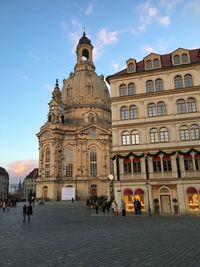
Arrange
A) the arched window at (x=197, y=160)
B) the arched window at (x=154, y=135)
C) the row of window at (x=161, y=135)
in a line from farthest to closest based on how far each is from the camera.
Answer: the arched window at (x=154, y=135) → the row of window at (x=161, y=135) → the arched window at (x=197, y=160)

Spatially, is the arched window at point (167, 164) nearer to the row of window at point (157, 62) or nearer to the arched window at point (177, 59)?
the row of window at point (157, 62)

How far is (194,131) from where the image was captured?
34094 mm

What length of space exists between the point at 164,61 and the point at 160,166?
1606cm

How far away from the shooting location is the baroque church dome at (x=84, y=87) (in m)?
103

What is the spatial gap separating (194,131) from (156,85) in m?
8.52

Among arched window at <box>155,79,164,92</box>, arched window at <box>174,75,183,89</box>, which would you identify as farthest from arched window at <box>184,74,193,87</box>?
arched window at <box>155,79,164,92</box>

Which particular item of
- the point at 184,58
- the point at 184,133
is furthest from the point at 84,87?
the point at 184,133

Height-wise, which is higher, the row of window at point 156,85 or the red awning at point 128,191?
the row of window at point 156,85

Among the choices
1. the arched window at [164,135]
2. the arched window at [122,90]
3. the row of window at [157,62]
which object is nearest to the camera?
the arched window at [164,135]

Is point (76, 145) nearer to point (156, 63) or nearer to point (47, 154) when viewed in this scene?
point (47, 154)

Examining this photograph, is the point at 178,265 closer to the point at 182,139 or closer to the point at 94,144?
the point at 182,139

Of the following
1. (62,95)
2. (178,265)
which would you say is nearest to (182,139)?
(178,265)

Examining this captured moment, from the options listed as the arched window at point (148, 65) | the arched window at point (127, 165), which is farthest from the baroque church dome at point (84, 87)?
the arched window at point (127, 165)

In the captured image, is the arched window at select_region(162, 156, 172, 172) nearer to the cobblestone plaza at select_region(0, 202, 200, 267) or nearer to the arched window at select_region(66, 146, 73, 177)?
the cobblestone plaza at select_region(0, 202, 200, 267)
